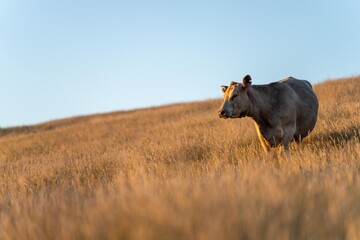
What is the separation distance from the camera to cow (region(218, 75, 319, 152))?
702 cm

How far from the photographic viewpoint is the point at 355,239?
2.34 metres

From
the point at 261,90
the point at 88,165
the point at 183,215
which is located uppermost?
the point at 261,90

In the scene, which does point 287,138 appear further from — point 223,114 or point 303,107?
point 223,114

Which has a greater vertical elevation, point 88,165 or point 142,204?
point 142,204

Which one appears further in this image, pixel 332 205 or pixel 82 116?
pixel 82 116

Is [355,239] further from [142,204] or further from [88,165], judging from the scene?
[88,165]

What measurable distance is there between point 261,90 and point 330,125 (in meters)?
2.88

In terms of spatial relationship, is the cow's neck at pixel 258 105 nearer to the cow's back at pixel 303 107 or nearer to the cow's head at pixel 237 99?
the cow's head at pixel 237 99

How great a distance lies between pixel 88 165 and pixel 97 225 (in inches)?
267

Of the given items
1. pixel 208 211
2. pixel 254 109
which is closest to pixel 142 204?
pixel 208 211

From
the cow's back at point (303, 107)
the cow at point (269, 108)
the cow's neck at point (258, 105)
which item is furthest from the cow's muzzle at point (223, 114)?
the cow's back at point (303, 107)

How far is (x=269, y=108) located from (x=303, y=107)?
1111 mm

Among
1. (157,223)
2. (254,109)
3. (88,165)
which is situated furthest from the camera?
(88,165)

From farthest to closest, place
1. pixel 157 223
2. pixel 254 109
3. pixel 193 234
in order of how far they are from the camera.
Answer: pixel 254 109
pixel 157 223
pixel 193 234
